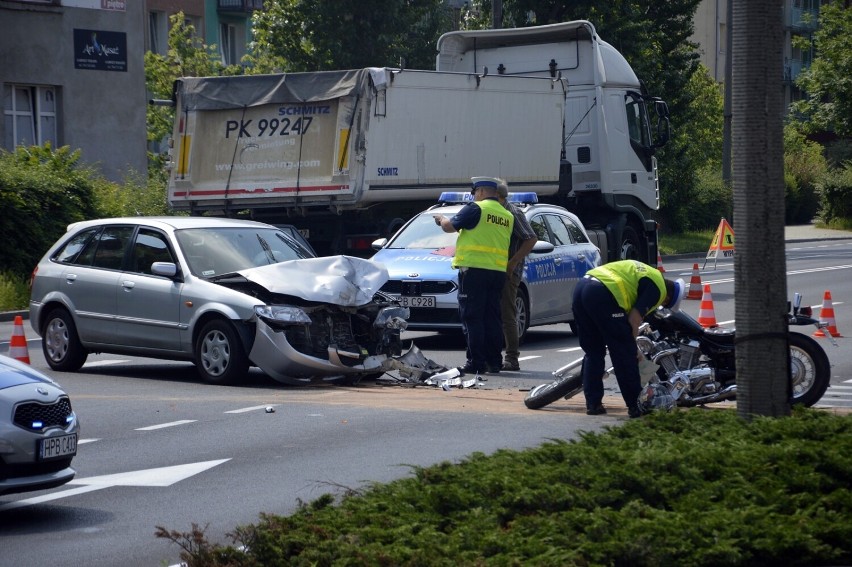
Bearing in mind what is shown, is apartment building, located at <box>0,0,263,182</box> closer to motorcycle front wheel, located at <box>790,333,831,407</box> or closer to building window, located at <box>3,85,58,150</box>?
building window, located at <box>3,85,58,150</box>

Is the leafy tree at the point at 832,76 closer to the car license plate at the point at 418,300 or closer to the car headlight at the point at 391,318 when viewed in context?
the car license plate at the point at 418,300

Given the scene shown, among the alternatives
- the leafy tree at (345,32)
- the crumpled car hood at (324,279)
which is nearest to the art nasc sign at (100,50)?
the leafy tree at (345,32)

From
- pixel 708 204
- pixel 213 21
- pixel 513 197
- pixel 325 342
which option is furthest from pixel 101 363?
pixel 213 21

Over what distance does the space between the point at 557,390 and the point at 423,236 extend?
5.68 meters

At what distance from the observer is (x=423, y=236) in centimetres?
1602

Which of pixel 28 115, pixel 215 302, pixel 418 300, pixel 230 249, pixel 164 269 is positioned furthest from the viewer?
pixel 28 115

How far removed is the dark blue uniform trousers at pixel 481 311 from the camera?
12.8 m

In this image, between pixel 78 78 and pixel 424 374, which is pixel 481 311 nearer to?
pixel 424 374

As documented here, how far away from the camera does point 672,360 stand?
10.4 m

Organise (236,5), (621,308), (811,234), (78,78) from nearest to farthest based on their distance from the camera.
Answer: (621,308)
(78,78)
(811,234)
(236,5)

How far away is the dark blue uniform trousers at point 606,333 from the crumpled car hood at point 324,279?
9.62 feet

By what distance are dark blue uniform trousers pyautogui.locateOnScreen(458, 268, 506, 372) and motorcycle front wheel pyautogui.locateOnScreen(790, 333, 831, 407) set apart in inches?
129

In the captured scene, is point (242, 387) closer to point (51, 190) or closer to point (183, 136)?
point (183, 136)

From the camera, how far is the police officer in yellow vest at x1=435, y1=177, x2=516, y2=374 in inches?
501
